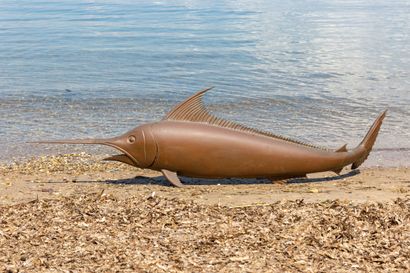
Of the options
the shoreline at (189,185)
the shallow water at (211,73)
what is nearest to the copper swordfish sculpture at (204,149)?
the shoreline at (189,185)

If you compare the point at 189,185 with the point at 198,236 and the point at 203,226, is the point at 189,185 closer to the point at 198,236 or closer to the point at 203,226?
the point at 203,226

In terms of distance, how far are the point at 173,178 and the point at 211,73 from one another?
1064cm

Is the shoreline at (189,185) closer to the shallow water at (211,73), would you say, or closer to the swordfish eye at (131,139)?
the swordfish eye at (131,139)

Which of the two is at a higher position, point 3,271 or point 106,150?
point 3,271

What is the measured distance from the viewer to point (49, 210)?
6867 millimetres

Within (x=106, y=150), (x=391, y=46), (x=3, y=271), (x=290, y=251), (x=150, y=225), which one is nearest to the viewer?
(x=3, y=271)

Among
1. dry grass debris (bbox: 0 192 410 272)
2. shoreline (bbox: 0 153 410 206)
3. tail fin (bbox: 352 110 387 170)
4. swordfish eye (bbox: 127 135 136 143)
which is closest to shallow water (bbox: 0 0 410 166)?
shoreline (bbox: 0 153 410 206)

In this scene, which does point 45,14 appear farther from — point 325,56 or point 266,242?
point 266,242

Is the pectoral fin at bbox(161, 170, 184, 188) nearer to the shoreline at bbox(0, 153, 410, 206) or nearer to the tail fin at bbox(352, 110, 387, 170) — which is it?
the shoreline at bbox(0, 153, 410, 206)

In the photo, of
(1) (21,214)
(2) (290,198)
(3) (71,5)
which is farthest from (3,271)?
(3) (71,5)

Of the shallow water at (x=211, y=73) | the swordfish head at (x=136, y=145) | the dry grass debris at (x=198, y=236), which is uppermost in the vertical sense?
the swordfish head at (x=136, y=145)

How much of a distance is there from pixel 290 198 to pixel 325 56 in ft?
48.3

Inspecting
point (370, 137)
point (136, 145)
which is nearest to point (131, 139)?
point (136, 145)

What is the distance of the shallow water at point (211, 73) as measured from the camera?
12.6 m
